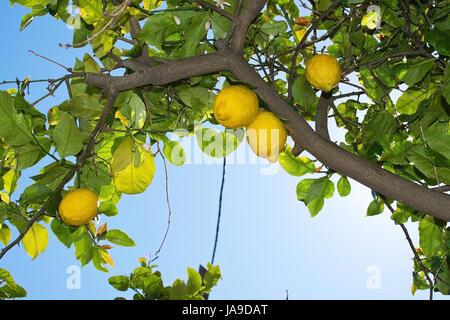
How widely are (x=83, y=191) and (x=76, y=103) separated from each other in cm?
25

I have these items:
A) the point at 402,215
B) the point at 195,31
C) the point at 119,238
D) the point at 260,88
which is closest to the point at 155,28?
the point at 195,31

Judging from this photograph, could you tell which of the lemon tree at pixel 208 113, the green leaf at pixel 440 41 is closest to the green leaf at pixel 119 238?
the lemon tree at pixel 208 113

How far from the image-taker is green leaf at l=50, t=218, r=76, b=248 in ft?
4.38

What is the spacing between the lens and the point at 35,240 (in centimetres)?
135

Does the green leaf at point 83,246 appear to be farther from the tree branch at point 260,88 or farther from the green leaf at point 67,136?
the tree branch at point 260,88

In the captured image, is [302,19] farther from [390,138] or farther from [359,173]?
[359,173]

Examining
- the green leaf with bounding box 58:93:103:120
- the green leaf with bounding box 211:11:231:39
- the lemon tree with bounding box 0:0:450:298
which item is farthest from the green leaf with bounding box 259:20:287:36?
the green leaf with bounding box 58:93:103:120

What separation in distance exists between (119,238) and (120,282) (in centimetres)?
15

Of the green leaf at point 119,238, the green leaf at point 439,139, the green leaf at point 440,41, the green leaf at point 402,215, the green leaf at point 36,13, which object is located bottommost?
the green leaf at point 119,238

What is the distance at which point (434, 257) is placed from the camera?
1.49 metres

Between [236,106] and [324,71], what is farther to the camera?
[324,71]

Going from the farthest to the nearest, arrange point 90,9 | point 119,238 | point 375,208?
point 375,208, point 119,238, point 90,9

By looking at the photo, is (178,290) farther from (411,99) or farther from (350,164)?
(411,99)

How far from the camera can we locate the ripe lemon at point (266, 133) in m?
1.00
